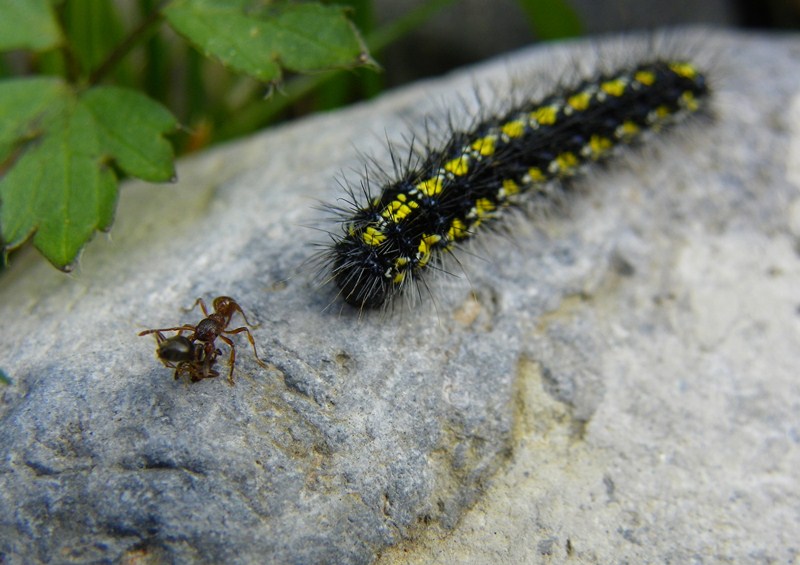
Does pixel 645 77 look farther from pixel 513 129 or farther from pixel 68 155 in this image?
pixel 68 155

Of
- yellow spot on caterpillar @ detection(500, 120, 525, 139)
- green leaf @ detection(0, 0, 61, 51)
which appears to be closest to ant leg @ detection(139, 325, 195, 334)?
green leaf @ detection(0, 0, 61, 51)

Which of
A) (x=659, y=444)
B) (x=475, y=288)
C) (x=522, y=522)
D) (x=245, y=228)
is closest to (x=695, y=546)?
(x=659, y=444)

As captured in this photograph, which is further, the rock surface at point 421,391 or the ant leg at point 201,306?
the ant leg at point 201,306

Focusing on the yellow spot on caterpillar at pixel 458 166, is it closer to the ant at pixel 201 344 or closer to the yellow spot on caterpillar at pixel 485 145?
the yellow spot on caterpillar at pixel 485 145

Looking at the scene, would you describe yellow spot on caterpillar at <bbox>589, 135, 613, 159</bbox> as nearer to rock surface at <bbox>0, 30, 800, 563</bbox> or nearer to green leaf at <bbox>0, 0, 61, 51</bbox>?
rock surface at <bbox>0, 30, 800, 563</bbox>

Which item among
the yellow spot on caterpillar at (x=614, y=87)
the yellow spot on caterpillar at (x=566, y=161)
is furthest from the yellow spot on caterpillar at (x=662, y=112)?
the yellow spot on caterpillar at (x=566, y=161)

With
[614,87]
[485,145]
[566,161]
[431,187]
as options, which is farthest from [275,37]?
[614,87]

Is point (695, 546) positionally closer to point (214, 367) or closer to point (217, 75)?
point (214, 367)

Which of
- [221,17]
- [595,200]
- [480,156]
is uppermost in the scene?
[221,17]
